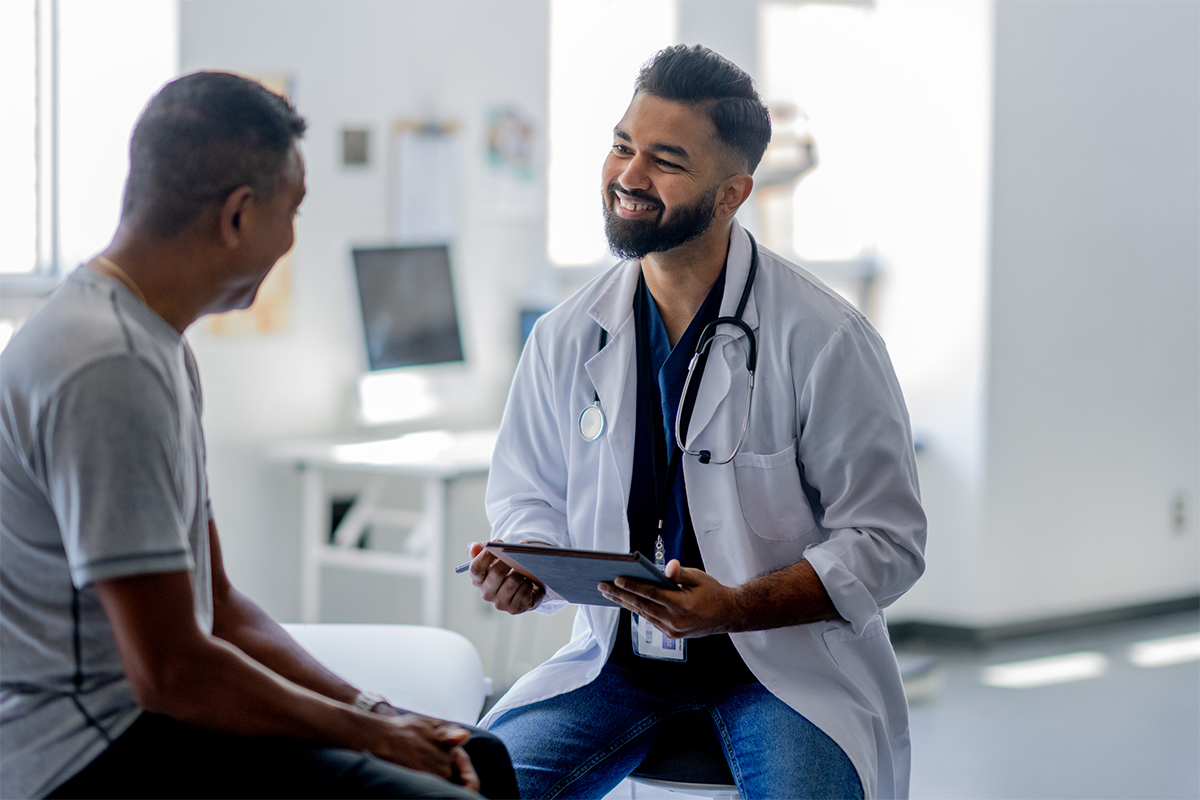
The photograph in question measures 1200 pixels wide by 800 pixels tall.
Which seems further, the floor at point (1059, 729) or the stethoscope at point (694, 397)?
the floor at point (1059, 729)

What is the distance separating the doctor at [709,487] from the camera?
68.2 inches

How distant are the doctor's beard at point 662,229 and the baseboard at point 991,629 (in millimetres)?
2844

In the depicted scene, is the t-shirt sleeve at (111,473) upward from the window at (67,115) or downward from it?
downward

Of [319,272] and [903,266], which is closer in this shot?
[319,272]

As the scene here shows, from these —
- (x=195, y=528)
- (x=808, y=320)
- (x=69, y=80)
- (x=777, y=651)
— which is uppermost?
(x=69, y=80)

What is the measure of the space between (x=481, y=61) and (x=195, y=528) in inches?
125

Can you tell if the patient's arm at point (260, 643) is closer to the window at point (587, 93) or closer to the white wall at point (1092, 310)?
the window at point (587, 93)

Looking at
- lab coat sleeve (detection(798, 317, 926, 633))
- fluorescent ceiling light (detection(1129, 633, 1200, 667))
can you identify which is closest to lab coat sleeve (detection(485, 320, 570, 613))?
lab coat sleeve (detection(798, 317, 926, 633))

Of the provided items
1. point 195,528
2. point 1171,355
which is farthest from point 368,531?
point 1171,355

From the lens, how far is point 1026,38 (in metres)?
4.45

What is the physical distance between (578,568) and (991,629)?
3313mm

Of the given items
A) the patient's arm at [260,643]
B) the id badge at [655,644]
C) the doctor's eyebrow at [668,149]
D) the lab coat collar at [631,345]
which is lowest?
the id badge at [655,644]

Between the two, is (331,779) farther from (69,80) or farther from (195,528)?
(69,80)

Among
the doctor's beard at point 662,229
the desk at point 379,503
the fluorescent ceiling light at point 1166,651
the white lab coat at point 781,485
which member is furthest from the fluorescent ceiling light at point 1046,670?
the doctor's beard at point 662,229
